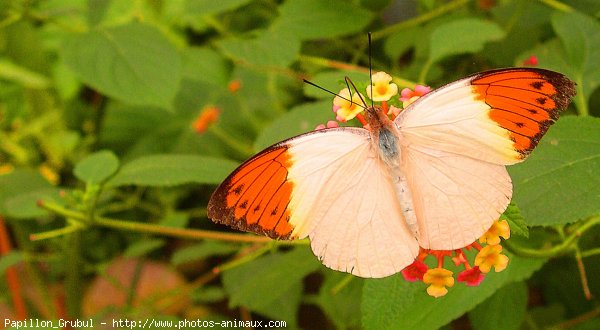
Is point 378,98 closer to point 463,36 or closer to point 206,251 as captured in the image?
point 463,36

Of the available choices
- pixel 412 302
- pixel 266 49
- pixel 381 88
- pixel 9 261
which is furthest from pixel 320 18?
pixel 9 261

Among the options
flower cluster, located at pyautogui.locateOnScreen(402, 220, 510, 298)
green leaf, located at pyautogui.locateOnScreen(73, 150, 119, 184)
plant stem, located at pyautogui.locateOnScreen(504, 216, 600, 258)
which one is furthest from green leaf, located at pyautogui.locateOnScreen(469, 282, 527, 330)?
green leaf, located at pyautogui.locateOnScreen(73, 150, 119, 184)

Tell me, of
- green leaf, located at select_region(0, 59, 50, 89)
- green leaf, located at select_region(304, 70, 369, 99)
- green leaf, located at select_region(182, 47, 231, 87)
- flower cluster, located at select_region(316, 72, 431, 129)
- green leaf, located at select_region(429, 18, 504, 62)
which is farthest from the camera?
green leaf, located at select_region(0, 59, 50, 89)

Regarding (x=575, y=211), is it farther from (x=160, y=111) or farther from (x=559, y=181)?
(x=160, y=111)

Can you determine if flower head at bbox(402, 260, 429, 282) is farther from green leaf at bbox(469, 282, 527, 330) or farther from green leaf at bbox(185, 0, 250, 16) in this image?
green leaf at bbox(185, 0, 250, 16)

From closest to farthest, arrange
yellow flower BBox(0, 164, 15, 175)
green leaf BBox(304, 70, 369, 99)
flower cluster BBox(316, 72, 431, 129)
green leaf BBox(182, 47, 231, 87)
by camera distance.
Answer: flower cluster BBox(316, 72, 431, 129) < green leaf BBox(304, 70, 369, 99) < green leaf BBox(182, 47, 231, 87) < yellow flower BBox(0, 164, 15, 175)

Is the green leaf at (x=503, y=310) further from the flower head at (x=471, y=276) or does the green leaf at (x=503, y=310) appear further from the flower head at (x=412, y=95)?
the flower head at (x=412, y=95)
